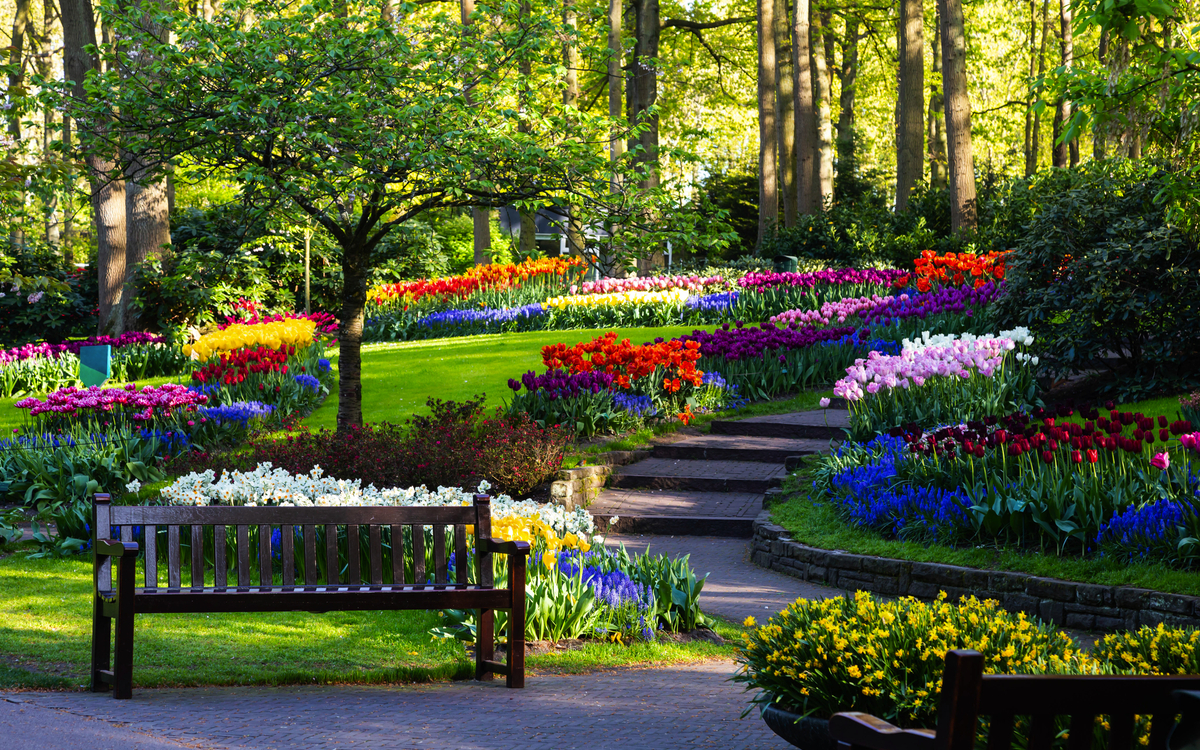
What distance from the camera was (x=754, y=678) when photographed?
394 cm

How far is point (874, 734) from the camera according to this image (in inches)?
95.3

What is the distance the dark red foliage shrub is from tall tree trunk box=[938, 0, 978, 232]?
11753mm

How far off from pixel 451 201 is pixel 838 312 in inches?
298

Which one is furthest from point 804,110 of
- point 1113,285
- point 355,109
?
point 355,109

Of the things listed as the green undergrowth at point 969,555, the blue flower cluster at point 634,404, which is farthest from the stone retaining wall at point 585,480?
the green undergrowth at point 969,555

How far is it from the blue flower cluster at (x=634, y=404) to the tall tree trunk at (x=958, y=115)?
992 centimetres

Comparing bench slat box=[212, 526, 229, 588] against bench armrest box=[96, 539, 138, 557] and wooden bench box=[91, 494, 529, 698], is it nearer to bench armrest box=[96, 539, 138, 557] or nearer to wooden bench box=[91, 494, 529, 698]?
wooden bench box=[91, 494, 529, 698]

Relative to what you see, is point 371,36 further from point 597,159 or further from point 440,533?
point 440,533

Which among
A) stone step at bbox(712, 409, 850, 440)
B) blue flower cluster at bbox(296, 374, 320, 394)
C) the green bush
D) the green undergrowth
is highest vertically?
the green bush

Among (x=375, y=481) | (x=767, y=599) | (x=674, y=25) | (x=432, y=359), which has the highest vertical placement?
(x=674, y=25)

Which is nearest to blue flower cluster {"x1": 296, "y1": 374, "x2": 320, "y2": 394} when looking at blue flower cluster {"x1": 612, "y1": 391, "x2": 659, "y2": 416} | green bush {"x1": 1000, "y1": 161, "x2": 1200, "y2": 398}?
blue flower cluster {"x1": 612, "y1": 391, "x2": 659, "y2": 416}

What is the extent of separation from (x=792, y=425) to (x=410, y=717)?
7226mm

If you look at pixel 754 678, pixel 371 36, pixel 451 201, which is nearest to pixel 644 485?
pixel 451 201

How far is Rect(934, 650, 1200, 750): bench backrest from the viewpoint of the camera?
2.20 m
